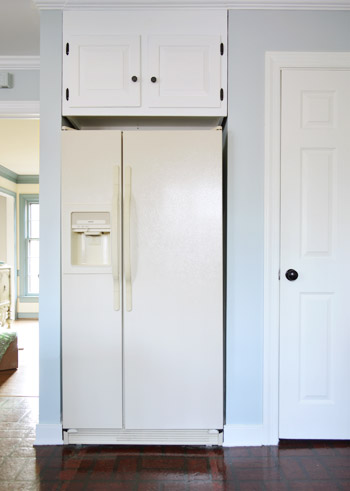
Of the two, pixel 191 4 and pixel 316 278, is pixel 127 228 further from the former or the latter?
pixel 191 4

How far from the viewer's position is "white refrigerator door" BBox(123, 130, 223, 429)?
7.04 ft

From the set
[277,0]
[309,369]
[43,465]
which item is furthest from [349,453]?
[277,0]

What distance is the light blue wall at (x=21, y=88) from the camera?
290 centimetres

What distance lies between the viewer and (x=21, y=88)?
2908 mm

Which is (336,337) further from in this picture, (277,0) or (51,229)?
(277,0)

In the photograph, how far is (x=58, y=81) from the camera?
221 cm

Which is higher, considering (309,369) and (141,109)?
(141,109)

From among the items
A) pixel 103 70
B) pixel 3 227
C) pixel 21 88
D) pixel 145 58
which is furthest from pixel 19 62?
pixel 3 227

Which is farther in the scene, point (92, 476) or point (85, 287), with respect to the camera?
point (85, 287)

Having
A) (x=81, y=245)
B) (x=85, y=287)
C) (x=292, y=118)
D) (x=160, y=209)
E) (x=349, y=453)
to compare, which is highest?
(x=292, y=118)

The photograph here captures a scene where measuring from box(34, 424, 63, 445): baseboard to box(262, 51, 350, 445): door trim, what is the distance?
124 cm

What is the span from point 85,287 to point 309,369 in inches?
57.0

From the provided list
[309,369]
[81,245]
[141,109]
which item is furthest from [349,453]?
[141,109]

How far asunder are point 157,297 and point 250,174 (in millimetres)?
934
